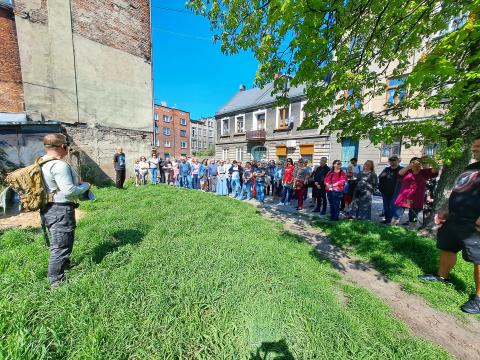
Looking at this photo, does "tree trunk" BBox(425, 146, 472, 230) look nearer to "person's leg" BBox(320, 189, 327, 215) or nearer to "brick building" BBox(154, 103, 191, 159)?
"person's leg" BBox(320, 189, 327, 215)

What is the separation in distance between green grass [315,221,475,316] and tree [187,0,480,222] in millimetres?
1482

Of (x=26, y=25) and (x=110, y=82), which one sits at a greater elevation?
(x=26, y=25)

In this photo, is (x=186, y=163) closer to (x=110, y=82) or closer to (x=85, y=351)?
(x=110, y=82)

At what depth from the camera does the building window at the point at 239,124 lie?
22.6 meters

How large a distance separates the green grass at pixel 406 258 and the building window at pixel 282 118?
1479 centimetres

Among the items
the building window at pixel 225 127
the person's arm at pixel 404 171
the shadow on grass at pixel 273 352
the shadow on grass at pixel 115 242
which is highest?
the building window at pixel 225 127

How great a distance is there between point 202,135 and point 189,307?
6043 cm

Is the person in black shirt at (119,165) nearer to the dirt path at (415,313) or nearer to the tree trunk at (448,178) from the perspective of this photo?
the dirt path at (415,313)

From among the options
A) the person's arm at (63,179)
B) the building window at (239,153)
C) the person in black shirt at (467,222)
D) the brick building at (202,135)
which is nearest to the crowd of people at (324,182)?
the person in black shirt at (467,222)

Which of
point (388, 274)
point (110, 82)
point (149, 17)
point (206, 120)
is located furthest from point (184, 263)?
point (206, 120)

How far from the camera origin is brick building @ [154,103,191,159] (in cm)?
4448

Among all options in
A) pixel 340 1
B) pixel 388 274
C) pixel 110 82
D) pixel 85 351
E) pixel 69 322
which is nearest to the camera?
pixel 85 351

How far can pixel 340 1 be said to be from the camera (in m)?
2.96

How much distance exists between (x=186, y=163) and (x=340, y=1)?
9.56 m
